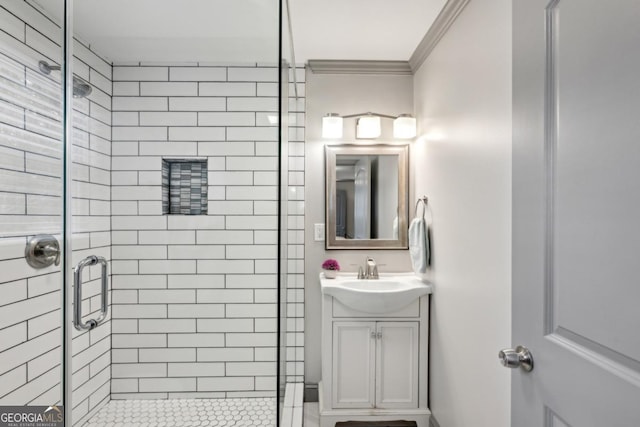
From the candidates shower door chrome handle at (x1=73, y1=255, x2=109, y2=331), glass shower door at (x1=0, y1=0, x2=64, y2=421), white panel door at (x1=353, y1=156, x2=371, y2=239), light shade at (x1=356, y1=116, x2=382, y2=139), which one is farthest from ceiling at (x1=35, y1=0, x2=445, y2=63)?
white panel door at (x1=353, y1=156, x2=371, y2=239)

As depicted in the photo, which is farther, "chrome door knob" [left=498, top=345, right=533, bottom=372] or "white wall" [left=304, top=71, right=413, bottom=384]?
"white wall" [left=304, top=71, right=413, bottom=384]

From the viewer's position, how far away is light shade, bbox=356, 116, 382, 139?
8.18 ft

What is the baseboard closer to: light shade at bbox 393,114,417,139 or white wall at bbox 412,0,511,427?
white wall at bbox 412,0,511,427

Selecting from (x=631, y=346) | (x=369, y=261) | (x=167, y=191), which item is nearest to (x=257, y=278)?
(x=167, y=191)

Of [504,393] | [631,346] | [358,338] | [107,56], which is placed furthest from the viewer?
[358,338]

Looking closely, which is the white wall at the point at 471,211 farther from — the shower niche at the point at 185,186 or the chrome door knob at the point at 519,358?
the shower niche at the point at 185,186

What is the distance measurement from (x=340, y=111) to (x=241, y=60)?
1.38 metres

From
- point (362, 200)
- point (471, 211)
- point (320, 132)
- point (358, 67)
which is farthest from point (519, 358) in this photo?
point (358, 67)

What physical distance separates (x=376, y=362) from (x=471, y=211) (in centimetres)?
118

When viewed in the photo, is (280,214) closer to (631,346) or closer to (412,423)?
(631,346)

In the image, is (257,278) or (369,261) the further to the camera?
(369,261)

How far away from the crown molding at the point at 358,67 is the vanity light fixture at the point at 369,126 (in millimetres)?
334

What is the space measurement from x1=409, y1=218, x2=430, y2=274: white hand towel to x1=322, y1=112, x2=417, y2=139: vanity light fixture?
25.4 inches

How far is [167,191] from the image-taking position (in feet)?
4.27
